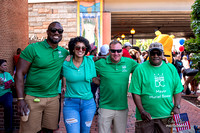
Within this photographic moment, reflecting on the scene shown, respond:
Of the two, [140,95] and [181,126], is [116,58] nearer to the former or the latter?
[140,95]

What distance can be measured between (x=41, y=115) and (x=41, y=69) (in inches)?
26.2

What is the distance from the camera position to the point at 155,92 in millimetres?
2951

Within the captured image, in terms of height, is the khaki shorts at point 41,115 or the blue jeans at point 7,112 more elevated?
the khaki shorts at point 41,115

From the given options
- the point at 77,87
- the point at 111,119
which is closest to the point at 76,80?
the point at 77,87

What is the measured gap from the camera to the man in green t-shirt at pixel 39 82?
9.67 feet

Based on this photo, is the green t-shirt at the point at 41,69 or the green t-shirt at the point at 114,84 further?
the green t-shirt at the point at 114,84

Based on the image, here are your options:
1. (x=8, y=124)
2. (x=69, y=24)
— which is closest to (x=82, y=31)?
(x=69, y=24)

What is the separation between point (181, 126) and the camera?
280cm

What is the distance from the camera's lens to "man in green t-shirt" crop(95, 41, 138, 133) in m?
3.29

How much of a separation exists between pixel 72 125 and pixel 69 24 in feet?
30.3

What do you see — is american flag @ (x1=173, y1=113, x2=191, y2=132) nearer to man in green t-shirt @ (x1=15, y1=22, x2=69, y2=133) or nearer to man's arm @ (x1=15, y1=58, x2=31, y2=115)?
man in green t-shirt @ (x1=15, y1=22, x2=69, y2=133)

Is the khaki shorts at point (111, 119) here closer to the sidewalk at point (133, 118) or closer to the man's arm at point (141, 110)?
the man's arm at point (141, 110)

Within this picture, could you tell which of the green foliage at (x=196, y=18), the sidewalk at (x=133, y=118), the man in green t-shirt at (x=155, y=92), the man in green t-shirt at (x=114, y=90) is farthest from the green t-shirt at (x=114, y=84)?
the green foliage at (x=196, y=18)

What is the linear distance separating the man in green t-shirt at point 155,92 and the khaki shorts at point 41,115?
116 cm
